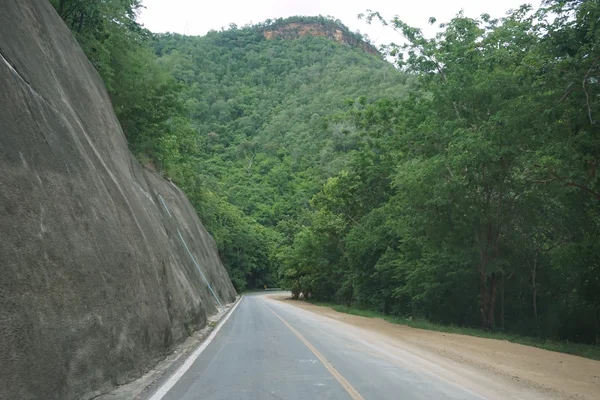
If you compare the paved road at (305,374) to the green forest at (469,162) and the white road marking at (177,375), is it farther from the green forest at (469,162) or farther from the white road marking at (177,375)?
the green forest at (469,162)

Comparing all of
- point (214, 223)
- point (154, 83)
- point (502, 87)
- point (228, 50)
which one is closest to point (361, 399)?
point (502, 87)

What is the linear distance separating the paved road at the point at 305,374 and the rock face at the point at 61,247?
1.28 meters

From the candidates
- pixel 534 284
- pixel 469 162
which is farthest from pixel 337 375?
pixel 534 284

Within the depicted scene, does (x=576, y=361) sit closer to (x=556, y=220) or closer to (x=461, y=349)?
(x=461, y=349)

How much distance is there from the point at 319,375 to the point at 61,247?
486 cm

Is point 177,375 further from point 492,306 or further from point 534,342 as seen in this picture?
point 492,306

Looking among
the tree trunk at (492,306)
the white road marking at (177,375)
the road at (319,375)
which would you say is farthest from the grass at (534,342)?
the white road marking at (177,375)

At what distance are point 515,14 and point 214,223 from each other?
52925 mm

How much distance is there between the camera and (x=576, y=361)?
40.5 ft

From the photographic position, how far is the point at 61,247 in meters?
6.84

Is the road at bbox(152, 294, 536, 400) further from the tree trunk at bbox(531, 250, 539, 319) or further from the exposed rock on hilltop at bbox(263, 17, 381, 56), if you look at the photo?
the exposed rock on hilltop at bbox(263, 17, 381, 56)

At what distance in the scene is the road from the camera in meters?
7.24

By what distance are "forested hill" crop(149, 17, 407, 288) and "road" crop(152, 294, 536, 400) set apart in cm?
4733

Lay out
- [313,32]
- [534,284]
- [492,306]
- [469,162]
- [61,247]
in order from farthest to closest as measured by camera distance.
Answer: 1. [313,32]
2. [534,284]
3. [492,306]
4. [469,162]
5. [61,247]
